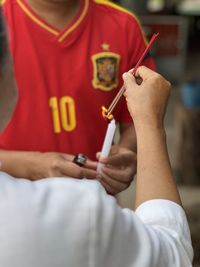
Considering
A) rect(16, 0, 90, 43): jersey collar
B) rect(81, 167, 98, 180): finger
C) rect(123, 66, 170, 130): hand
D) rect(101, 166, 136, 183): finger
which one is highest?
rect(16, 0, 90, 43): jersey collar

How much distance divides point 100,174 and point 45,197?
54 cm

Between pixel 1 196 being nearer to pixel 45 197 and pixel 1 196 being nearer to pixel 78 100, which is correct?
pixel 45 197

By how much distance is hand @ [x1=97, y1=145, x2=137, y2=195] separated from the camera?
141 cm

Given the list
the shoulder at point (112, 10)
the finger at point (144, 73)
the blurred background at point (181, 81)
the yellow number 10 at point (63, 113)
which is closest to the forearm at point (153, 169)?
the finger at point (144, 73)

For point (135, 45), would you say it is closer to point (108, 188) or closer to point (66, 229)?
point (108, 188)

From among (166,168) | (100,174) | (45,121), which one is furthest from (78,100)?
(166,168)

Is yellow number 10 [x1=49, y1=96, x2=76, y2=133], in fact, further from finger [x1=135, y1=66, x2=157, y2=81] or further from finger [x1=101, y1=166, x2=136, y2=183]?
finger [x1=135, y1=66, x2=157, y2=81]

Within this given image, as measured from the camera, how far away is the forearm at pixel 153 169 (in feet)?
3.32

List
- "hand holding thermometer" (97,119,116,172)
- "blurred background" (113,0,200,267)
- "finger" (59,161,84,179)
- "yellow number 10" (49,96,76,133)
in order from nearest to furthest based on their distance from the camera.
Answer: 1. "hand holding thermometer" (97,119,116,172)
2. "finger" (59,161,84,179)
3. "yellow number 10" (49,96,76,133)
4. "blurred background" (113,0,200,267)

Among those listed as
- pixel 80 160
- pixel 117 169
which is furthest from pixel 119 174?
pixel 80 160

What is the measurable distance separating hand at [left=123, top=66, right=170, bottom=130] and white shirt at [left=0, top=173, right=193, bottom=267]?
20 cm

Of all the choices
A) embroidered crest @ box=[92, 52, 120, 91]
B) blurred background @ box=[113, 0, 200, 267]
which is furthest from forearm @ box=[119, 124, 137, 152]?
blurred background @ box=[113, 0, 200, 267]

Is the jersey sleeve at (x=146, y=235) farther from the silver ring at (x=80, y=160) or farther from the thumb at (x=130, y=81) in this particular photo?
the silver ring at (x=80, y=160)

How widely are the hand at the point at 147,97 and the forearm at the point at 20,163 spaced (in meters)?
0.41
